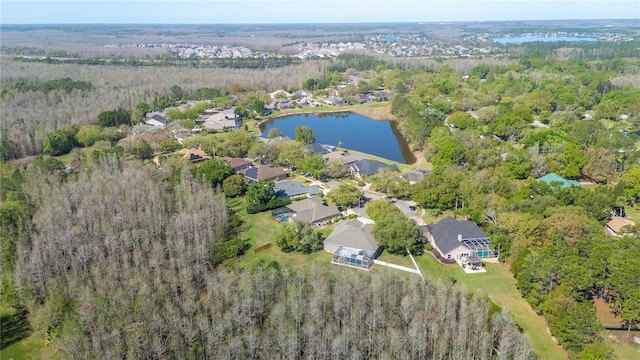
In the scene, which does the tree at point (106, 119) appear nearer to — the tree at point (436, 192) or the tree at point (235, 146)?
the tree at point (235, 146)

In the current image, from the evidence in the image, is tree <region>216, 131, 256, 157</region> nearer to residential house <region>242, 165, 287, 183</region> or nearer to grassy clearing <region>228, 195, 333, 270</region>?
residential house <region>242, 165, 287, 183</region>

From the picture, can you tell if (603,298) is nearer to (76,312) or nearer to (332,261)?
(332,261)

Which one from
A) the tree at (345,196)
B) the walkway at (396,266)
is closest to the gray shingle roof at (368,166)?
the tree at (345,196)

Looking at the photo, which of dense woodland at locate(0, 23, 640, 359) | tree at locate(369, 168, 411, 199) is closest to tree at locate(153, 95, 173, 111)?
dense woodland at locate(0, 23, 640, 359)

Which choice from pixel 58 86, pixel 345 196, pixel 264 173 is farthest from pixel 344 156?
pixel 58 86

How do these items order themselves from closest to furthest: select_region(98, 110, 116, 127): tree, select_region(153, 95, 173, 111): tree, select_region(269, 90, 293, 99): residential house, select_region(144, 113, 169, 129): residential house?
select_region(98, 110, 116, 127): tree, select_region(144, 113, 169, 129): residential house, select_region(153, 95, 173, 111): tree, select_region(269, 90, 293, 99): residential house

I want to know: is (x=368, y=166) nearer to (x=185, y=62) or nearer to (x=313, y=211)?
(x=313, y=211)
